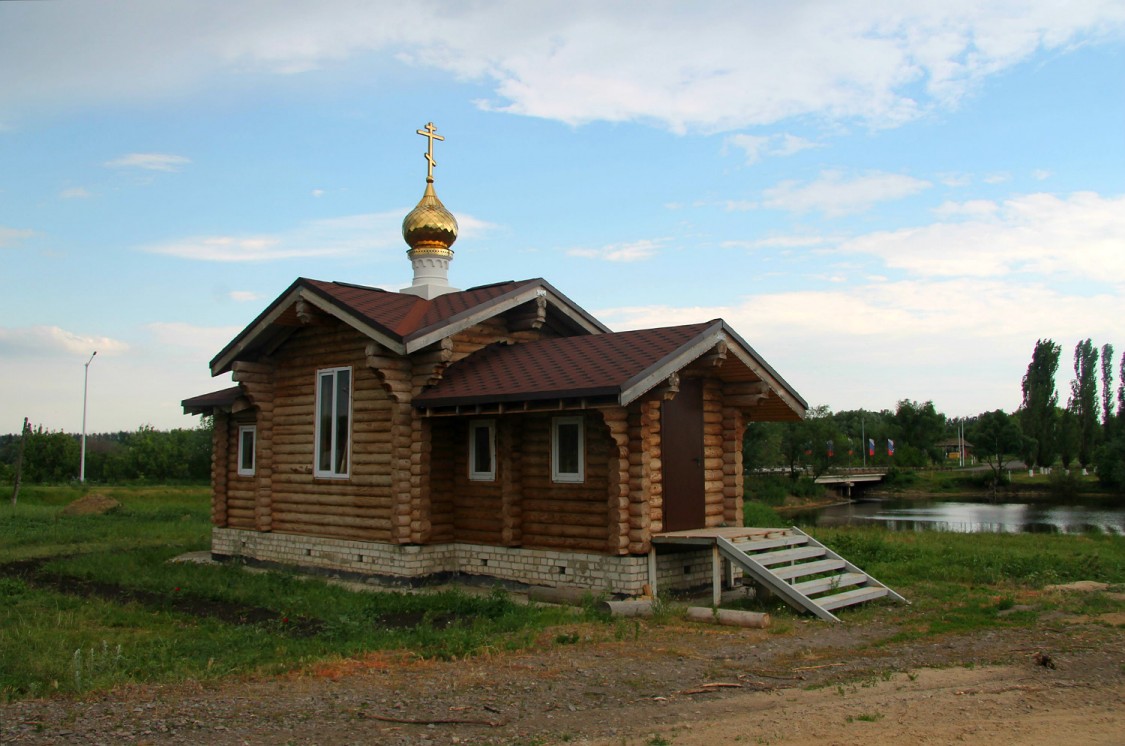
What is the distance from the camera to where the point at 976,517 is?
1635 inches

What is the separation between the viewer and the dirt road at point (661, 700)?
6125 millimetres

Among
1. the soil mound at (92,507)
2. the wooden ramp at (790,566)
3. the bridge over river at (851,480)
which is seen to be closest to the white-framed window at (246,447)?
the wooden ramp at (790,566)

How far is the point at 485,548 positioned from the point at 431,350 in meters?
3.05

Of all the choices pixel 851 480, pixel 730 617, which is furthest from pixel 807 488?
pixel 730 617

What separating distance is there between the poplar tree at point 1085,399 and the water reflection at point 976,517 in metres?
18.2

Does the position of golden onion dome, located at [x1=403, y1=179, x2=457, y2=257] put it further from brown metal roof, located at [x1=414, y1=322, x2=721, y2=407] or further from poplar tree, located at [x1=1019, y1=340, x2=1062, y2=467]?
poplar tree, located at [x1=1019, y1=340, x2=1062, y2=467]

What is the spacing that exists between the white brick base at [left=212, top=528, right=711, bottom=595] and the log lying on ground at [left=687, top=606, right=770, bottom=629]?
1058 millimetres

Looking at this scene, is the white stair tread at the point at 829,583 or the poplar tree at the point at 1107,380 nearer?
the white stair tread at the point at 829,583

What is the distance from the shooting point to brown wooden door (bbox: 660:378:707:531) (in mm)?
12414

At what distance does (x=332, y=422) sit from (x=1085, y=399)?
68.1 m

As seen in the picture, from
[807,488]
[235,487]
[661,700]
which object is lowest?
[807,488]

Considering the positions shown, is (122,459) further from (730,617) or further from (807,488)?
(730,617)

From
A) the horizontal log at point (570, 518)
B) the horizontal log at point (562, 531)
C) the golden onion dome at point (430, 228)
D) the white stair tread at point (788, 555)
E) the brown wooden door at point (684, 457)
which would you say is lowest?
the white stair tread at point (788, 555)

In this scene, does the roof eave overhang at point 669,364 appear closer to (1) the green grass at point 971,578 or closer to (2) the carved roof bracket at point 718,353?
(2) the carved roof bracket at point 718,353
